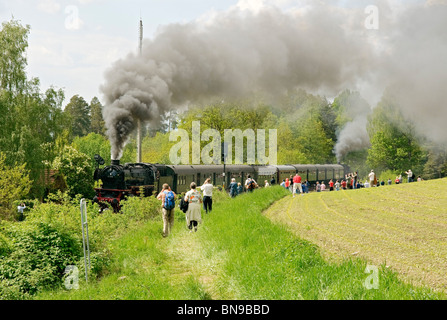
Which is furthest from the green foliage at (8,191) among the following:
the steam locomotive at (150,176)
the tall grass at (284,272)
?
the tall grass at (284,272)

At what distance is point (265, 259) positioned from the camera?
27.0 ft

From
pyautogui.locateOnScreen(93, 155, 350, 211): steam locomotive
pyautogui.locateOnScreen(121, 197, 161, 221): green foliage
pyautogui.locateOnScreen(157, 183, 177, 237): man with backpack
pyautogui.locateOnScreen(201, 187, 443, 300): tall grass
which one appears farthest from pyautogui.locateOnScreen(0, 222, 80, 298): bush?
pyautogui.locateOnScreen(93, 155, 350, 211): steam locomotive

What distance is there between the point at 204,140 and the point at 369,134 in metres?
21.9

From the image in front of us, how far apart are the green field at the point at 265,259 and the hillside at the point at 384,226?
4cm

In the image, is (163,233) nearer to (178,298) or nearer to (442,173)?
(178,298)

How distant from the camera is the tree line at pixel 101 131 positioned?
2641 cm

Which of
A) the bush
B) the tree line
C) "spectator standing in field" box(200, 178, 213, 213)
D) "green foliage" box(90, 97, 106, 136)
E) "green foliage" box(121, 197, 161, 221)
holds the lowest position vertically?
the bush

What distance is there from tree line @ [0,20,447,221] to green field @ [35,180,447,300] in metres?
2.87

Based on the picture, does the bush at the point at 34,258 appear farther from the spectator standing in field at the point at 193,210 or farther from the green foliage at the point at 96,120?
the green foliage at the point at 96,120

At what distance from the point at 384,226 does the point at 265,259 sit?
709 centimetres

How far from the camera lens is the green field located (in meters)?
6.54

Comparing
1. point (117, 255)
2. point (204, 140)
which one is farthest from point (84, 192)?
point (117, 255)

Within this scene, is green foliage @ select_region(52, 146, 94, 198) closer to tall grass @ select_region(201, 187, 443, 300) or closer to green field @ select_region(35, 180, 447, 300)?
green field @ select_region(35, 180, 447, 300)

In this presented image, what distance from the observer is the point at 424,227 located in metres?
13.7
